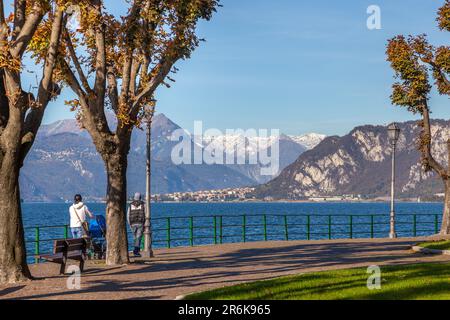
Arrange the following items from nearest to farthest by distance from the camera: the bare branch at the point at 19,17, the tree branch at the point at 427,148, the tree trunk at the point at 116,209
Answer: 1. the bare branch at the point at 19,17
2. the tree trunk at the point at 116,209
3. the tree branch at the point at 427,148

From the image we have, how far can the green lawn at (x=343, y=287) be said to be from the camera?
15227 mm

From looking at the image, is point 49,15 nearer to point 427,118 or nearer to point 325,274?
point 325,274

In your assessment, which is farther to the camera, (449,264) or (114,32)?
(114,32)

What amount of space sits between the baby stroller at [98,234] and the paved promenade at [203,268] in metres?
1.64

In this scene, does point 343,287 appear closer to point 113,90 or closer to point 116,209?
point 116,209

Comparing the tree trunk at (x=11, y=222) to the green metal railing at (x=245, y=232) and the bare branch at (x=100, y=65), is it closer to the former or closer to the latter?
the green metal railing at (x=245, y=232)

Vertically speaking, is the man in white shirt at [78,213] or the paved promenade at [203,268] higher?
the man in white shirt at [78,213]

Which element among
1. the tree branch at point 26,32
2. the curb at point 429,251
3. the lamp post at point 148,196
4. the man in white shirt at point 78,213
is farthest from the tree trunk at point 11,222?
the curb at point 429,251

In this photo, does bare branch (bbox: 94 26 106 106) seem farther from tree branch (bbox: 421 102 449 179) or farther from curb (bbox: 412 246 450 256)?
tree branch (bbox: 421 102 449 179)

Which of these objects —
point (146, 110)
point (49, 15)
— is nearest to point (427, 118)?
point (146, 110)

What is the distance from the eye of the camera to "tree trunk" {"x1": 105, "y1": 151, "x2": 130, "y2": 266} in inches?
965

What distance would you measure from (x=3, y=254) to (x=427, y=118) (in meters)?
25.6

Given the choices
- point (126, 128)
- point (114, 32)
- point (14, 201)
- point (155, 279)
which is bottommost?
point (155, 279)

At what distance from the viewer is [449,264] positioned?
21.1 meters
